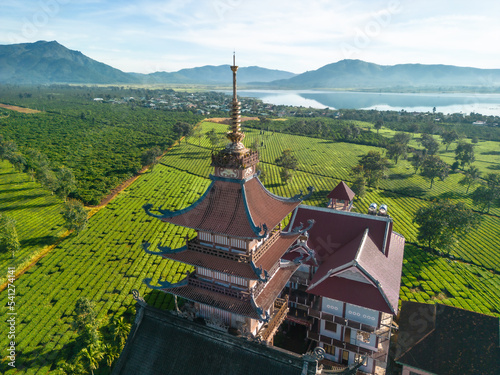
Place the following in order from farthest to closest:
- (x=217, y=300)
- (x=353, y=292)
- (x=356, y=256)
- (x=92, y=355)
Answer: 1. (x=92, y=355)
2. (x=356, y=256)
3. (x=353, y=292)
4. (x=217, y=300)

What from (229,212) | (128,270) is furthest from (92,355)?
(229,212)

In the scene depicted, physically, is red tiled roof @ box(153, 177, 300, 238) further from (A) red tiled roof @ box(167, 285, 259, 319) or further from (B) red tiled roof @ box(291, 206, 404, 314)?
(B) red tiled roof @ box(291, 206, 404, 314)

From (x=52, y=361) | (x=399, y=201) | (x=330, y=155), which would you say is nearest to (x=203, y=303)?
(x=52, y=361)

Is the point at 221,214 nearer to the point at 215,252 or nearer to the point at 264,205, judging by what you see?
the point at 215,252

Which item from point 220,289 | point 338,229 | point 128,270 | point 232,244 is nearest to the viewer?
point 232,244

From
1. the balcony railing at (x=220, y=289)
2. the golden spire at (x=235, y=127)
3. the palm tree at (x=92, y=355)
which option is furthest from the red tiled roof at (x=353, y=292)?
the palm tree at (x=92, y=355)

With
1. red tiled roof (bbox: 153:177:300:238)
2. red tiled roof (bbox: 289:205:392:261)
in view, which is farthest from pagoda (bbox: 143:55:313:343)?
red tiled roof (bbox: 289:205:392:261)

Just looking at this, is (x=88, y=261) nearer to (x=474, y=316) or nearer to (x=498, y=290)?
(x=474, y=316)
